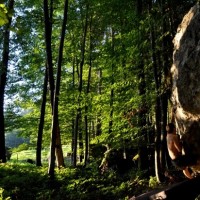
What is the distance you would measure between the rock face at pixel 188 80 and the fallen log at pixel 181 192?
30.6 inches

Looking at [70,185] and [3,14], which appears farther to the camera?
[70,185]

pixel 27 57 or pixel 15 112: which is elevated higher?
pixel 27 57

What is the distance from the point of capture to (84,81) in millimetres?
27344

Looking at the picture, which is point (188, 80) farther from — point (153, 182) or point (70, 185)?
point (70, 185)

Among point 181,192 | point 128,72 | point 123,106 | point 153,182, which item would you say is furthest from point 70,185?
point 181,192

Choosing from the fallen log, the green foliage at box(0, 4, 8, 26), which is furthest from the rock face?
the green foliage at box(0, 4, 8, 26)

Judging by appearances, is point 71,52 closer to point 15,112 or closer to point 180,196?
point 15,112

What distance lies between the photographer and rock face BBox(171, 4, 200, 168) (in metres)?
7.48

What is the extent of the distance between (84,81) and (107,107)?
47.3 feet

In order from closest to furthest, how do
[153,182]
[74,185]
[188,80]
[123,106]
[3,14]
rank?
[3,14]
[188,80]
[153,182]
[123,106]
[74,185]

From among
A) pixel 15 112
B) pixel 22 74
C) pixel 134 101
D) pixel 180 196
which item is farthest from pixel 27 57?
pixel 180 196

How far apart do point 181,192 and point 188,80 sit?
2.91 metres

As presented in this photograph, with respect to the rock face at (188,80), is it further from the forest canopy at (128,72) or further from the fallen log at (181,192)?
the forest canopy at (128,72)

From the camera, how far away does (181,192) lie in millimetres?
8133
